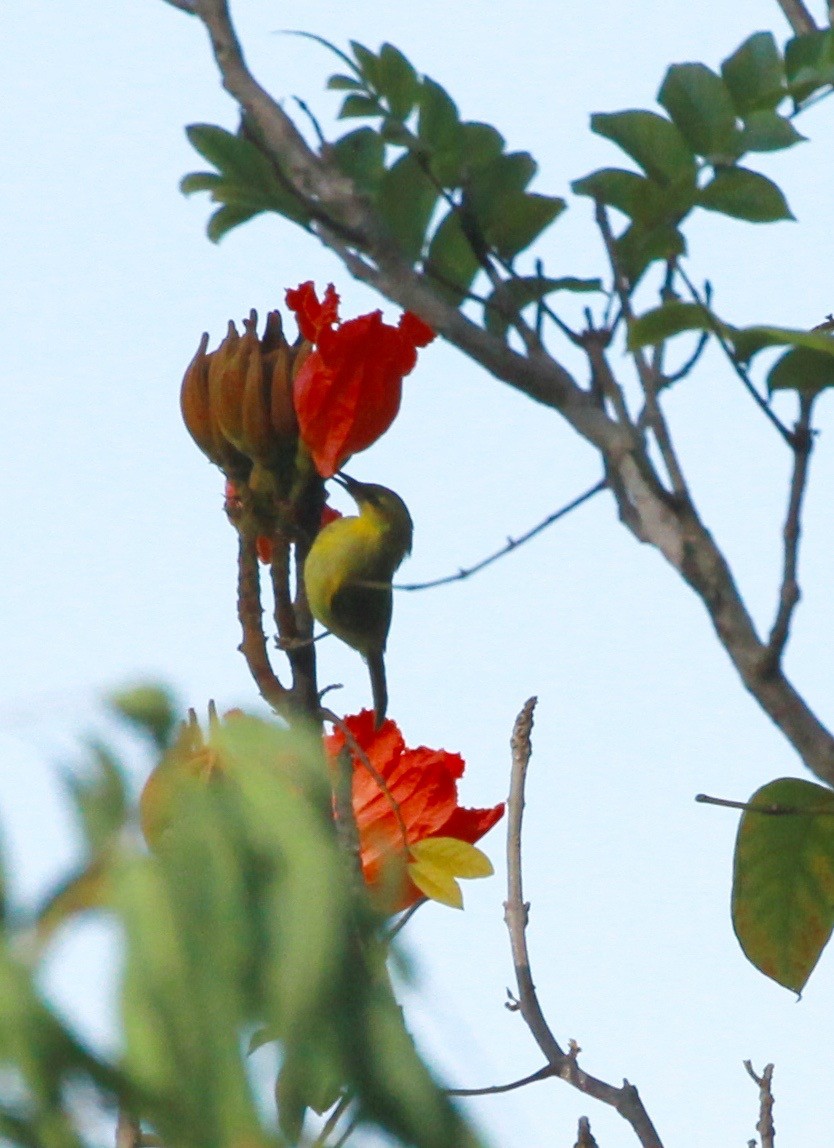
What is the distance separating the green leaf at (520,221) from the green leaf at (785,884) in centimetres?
47

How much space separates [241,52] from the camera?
1241 mm

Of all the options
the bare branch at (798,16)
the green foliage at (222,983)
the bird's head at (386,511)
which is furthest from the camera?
the bird's head at (386,511)

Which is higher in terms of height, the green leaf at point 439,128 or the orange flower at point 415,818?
the green leaf at point 439,128

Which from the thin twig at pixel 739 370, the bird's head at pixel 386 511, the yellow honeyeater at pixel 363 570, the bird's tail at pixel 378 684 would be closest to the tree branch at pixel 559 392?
the thin twig at pixel 739 370

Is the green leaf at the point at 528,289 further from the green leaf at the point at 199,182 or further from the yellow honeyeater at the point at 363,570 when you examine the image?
the yellow honeyeater at the point at 363,570

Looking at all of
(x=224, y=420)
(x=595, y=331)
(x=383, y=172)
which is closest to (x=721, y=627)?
(x=595, y=331)

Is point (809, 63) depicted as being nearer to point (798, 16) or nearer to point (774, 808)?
point (798, 16)

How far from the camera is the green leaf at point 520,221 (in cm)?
Result: 131

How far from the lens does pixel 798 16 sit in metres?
1.44

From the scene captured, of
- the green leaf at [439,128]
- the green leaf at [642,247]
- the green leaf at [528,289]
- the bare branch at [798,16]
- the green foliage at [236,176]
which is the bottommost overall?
the green leaf at [642,247]

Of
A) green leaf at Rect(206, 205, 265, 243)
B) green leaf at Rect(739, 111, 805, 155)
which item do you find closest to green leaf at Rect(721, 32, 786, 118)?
green leaf at Rect(739, 111, 805, 155)

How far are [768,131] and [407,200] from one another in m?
0.25

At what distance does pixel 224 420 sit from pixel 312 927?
0.80 meters

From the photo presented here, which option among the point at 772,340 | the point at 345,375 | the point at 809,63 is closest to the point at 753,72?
the point at 809,63
